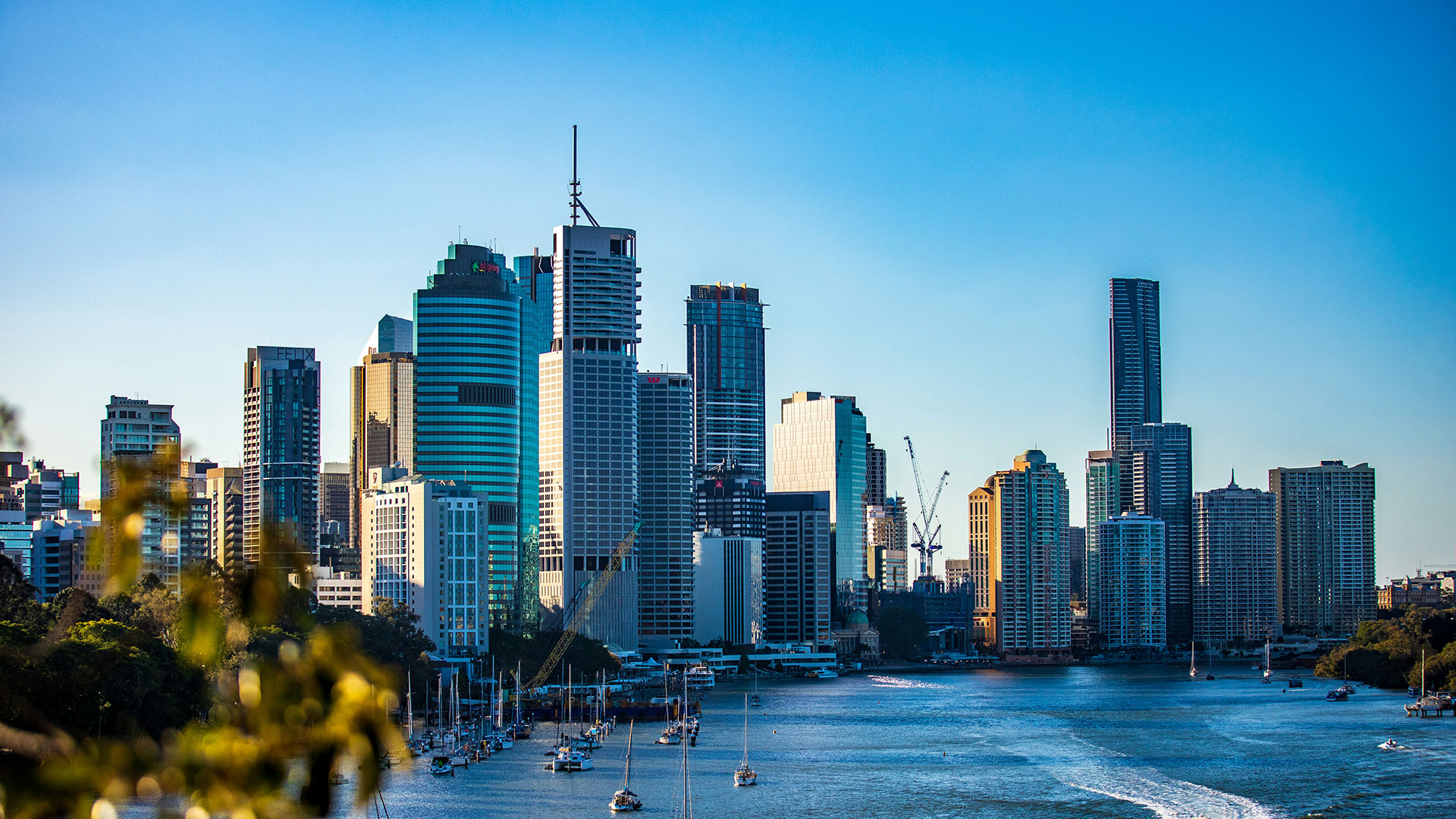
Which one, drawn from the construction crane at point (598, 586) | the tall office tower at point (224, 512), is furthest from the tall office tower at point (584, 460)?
the tall office tower at point (224, 512)

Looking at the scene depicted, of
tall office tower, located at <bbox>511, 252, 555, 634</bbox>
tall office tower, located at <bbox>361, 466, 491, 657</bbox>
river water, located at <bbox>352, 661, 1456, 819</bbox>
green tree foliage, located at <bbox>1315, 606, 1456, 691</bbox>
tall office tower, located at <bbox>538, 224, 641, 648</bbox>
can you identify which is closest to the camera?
river water, located at <bbox>352, 661, 1456, 819</bbox>

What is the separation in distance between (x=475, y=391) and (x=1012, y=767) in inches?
3789

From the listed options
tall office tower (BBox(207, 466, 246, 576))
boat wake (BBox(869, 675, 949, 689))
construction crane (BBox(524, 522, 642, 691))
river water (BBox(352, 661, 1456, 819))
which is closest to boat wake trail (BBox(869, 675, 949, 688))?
boat wake (BBox(869, 675, 949, 689))

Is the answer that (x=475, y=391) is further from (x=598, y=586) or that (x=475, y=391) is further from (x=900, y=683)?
(x=900, y=683)

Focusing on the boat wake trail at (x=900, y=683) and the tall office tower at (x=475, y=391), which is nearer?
the tall office tower at (x=475, y=391)

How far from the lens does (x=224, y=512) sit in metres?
175

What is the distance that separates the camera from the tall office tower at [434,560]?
139250 mm

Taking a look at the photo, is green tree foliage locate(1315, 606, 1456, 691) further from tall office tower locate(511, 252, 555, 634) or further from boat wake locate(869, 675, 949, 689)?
tall office tower locate(511, 252, 555, 634)

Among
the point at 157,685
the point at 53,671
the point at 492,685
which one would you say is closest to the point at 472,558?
the point at 492,685

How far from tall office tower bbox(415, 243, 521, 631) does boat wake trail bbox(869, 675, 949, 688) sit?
1757 inches

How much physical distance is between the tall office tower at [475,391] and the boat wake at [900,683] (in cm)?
4457

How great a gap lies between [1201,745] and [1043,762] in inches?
543

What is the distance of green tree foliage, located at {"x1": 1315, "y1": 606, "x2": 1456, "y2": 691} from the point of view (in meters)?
129

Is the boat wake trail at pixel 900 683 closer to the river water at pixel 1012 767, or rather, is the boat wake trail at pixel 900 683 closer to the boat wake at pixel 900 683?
the boat wake at pixel 900 683
